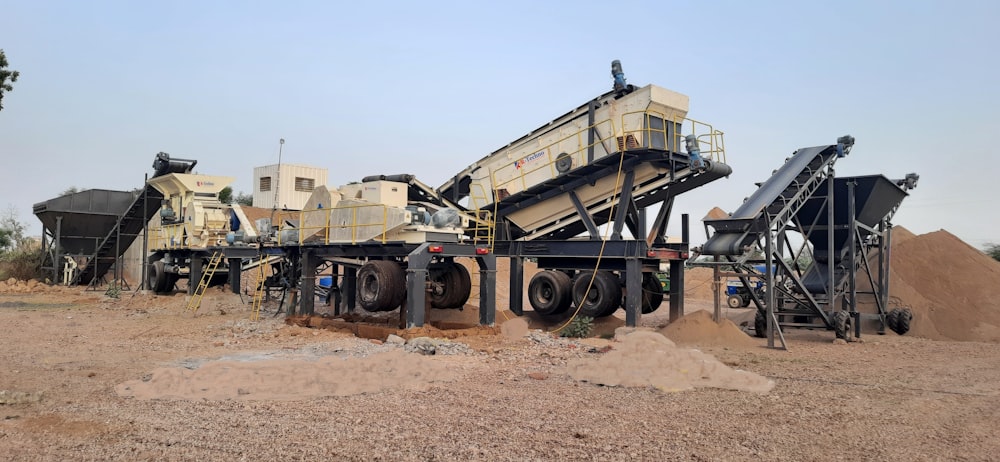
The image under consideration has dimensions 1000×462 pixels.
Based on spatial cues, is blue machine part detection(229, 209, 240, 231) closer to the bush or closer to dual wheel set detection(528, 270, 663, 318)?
dual wheel set detection(528, 270, 663, 318)

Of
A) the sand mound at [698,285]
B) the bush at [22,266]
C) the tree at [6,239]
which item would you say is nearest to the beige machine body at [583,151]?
the sand mound at [698,285]

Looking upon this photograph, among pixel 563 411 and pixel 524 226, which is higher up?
pixel 524 226

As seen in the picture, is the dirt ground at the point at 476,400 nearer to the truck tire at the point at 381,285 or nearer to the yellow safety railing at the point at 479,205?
the truck tire at the point at 381,285

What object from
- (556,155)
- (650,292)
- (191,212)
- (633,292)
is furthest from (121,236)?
(633,292)

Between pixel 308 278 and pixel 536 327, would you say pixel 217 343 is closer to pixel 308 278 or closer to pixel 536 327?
pixel 308 278

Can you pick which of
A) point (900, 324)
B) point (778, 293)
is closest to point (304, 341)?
point (778, 293)

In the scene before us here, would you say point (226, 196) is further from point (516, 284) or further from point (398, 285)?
point (398, 285)

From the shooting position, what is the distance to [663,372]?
9391mm

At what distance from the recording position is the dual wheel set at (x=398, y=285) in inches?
531

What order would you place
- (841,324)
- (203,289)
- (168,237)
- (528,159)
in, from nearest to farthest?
(841,324)
(528,159)
(203,289)
(168,237)

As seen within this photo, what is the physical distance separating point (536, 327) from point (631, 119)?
5.44 m

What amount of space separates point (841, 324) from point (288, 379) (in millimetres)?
11453

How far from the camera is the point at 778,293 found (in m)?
16.0

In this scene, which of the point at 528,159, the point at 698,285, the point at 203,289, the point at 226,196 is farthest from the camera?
the point at 226,196
